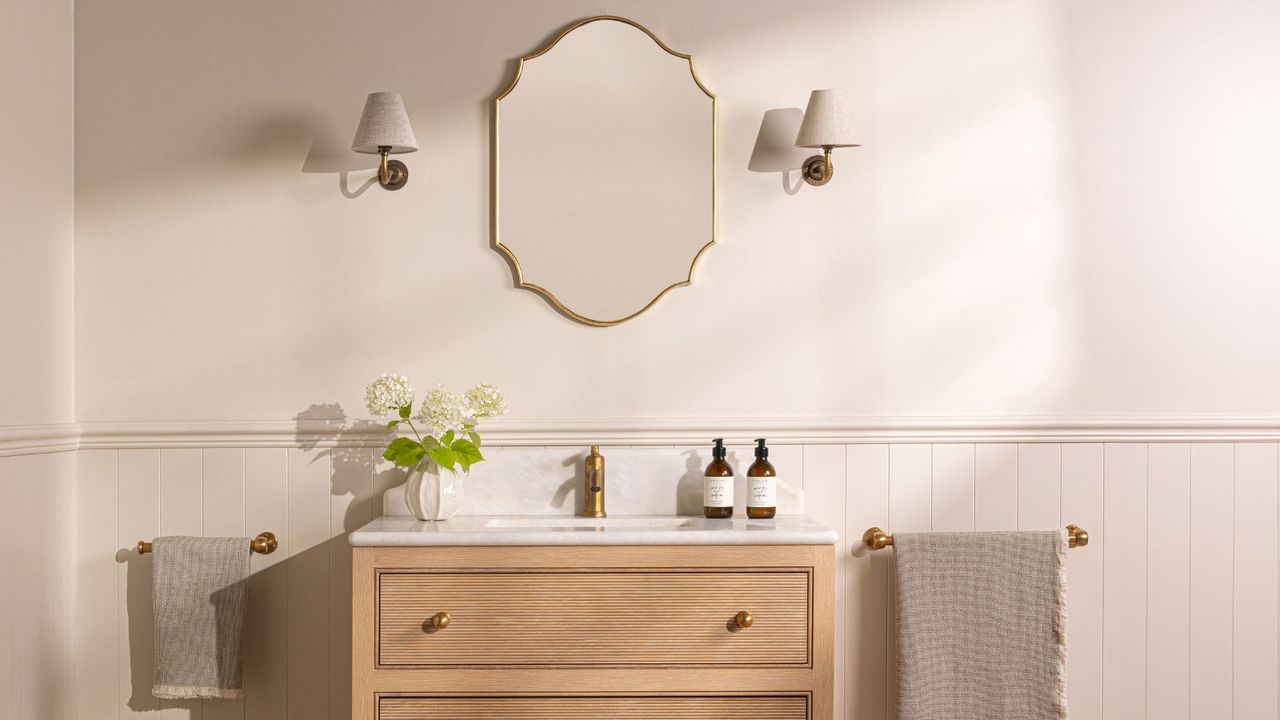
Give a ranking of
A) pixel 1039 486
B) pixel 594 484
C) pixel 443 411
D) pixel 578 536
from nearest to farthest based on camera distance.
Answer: pixel 578 536 < pixel 443 411 < pixel 594 484 < pixel 1039 486

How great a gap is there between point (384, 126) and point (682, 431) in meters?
0.98

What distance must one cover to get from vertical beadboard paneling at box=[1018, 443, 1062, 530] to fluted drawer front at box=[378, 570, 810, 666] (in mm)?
722

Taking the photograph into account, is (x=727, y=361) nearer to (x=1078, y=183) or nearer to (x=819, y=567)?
(x=819, y=567)

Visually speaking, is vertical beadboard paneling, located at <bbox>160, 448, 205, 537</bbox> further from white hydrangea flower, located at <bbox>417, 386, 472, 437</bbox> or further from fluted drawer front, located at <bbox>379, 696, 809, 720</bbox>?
fluted drawer front, located at <bbox>379, 696, 809, 720</bbox>

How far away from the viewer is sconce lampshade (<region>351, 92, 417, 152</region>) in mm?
2195

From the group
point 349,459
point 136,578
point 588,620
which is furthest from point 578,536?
point 136,578

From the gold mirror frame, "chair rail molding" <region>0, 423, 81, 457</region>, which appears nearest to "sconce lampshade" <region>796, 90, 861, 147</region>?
the gold mirror frame

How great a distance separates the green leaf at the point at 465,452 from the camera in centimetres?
217

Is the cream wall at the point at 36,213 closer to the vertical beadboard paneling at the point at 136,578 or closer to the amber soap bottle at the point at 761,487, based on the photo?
the vertical beadboard paneling at the point at 136,578

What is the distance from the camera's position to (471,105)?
2354 millimetres

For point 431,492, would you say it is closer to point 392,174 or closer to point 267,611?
point 267,611

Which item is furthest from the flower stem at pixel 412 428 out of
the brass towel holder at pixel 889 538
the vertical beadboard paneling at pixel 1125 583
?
the vertical beadboard paneling at pixel 1125 583

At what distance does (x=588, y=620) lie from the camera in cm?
196

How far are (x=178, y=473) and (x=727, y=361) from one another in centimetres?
134
